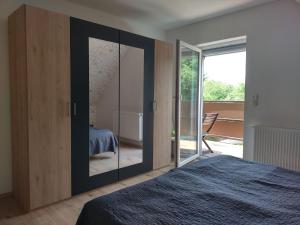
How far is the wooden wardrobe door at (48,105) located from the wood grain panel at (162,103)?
137 cm

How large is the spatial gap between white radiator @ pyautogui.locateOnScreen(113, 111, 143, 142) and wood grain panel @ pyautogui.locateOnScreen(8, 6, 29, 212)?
42.7 inches

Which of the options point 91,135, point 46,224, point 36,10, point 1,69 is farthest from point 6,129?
point 36,10

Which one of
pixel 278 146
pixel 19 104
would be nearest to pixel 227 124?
pixel 278 146

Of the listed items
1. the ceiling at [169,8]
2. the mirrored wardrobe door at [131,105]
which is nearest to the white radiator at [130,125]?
the mirrored wardrobe door at [131,105]

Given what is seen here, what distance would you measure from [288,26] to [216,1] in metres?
0.92

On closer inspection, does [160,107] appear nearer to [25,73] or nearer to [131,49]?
[131,49]

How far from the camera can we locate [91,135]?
2.72m

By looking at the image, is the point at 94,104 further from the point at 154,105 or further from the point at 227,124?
the point at 227,124

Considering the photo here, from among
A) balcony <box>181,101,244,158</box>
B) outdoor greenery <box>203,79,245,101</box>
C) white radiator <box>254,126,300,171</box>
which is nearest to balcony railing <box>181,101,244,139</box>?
balcony <box>181,101,244,158</box>

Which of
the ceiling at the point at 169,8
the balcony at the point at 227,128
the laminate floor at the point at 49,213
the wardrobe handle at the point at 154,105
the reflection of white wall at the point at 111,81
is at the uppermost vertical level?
the ceiling at the point at 169,8

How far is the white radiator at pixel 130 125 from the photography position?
3033 mm

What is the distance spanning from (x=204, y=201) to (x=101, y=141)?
1.86 meters

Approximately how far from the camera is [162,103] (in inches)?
139

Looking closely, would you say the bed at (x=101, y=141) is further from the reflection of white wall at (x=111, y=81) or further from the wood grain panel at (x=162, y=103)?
the wood grain panel at (x=162, y=103)
